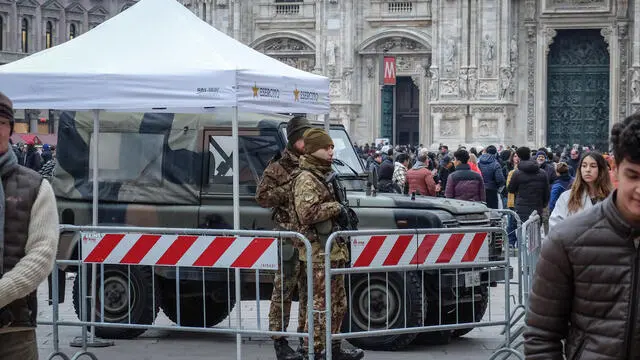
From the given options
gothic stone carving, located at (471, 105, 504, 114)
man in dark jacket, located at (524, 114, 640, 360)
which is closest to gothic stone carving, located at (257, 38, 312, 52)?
gothic stone carving, located at (471, 105, 504, 114)

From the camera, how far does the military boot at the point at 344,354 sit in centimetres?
1077

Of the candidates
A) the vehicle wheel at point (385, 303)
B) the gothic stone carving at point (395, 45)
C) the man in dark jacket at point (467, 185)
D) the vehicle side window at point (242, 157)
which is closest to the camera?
the vehicle wheel at point (385, 303)

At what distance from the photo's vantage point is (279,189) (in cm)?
1123

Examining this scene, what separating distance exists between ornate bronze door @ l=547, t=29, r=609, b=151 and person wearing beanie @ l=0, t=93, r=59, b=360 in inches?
1554

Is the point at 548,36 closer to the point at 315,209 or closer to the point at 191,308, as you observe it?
the point at 191,308

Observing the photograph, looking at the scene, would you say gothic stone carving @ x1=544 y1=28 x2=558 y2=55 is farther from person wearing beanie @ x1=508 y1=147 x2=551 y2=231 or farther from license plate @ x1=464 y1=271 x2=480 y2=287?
license plate @ x1=464 y1=271 x2=480 y2=287

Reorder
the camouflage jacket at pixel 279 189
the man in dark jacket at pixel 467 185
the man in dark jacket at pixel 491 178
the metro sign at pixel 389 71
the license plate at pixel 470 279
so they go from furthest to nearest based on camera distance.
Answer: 1. the metro sign at pixel 389 71
2. the man in dark jacket at pixel 491 178
3. the man in dark jacket at pixel 467 185
4. the license plate at pixel 470 279
5. the camouflage jacket at pixel 279 189

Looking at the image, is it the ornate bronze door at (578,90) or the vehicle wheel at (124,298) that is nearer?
the vehicle wheel at (124,298)

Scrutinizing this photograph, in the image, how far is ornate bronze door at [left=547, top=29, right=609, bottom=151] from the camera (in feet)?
146

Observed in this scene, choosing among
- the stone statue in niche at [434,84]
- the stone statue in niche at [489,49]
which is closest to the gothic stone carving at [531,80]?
the stone statue in niche at [489,49]

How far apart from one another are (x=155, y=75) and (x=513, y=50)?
34053 millimetres

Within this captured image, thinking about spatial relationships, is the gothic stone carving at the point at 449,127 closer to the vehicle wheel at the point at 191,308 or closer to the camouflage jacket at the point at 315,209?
the vehicle wheel at the point at 191,308

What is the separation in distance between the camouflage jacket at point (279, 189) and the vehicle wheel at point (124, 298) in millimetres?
2057

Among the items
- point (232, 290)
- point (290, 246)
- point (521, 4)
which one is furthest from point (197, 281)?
point (521, 4)
